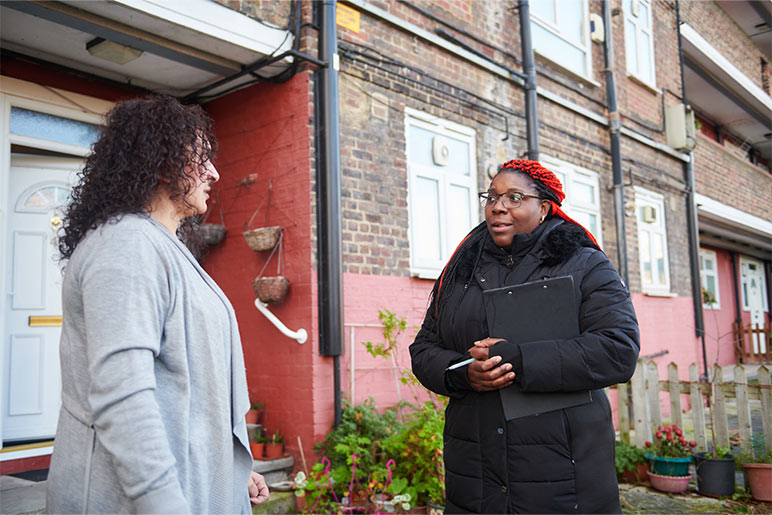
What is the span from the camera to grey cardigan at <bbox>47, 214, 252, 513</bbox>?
1519mm

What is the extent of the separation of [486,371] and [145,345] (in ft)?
3.90

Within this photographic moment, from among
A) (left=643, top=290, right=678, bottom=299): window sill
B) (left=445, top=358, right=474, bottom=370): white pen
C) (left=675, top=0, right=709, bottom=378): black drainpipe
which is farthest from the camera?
(left=675, top=0, right=709, bottom=378): black drainpipe

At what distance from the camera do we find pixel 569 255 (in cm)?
241

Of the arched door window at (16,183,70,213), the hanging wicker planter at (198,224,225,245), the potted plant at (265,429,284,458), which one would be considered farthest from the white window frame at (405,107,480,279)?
the arched door window at (16,183,70,213)

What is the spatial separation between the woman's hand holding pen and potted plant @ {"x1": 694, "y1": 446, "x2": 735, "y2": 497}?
451 centimetres

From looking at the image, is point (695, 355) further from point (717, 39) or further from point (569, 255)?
point (569, 255)

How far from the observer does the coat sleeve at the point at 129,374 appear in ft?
4.93

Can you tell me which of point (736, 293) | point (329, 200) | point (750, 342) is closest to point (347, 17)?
point (329, 200)

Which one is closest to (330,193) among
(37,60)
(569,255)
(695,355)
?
(37,60)

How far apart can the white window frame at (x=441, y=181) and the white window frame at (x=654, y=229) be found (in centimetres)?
421

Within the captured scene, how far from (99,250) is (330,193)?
3703 millimetres

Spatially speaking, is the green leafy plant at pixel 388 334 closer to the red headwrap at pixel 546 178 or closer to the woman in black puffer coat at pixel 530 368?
the woman in black puffer coat at pixel 530 368

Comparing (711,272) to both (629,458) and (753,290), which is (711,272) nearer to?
(753,290)

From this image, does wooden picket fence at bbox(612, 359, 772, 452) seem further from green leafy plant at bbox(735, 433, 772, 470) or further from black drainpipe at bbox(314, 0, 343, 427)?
black drainpipe at bbox(314, 0, 343, 427)
